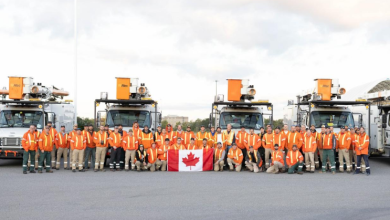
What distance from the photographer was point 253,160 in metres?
17.2

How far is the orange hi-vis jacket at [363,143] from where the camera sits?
54.9ft

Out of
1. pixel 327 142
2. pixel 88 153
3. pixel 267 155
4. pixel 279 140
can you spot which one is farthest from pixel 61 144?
pixel 327 142

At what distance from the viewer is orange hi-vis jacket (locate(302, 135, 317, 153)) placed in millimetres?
17000

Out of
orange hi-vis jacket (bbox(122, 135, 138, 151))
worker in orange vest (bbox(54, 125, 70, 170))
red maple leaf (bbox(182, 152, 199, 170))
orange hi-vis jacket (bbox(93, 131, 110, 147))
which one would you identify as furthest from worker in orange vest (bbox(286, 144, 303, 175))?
worker in orange vest (bbox(54, 125, 70, 170))

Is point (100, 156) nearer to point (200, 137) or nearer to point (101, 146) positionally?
point (101, 146)

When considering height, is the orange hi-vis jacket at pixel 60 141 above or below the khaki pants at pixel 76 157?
above

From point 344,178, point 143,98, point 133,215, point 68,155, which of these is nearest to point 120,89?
point 143,98

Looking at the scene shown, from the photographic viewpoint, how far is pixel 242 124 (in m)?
19.6

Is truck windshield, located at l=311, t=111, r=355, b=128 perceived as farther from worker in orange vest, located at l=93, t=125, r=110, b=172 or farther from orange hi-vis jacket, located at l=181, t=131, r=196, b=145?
worker in orange vest, located at l=93, t=125, r=110, b=172

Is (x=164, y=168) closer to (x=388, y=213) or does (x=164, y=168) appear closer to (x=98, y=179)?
(x=98, y=179)

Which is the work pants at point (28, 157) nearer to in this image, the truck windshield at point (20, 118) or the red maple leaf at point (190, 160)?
the truck windshield at point (20, 118)

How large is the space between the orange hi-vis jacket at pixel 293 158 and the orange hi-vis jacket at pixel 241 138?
1853 millimetres

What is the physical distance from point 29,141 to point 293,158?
9.71 meters

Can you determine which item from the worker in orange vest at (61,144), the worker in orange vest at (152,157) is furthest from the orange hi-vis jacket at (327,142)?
the worker in orange vest at (61,144)
